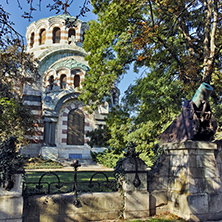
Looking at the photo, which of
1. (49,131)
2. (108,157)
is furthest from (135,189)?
(49,131)

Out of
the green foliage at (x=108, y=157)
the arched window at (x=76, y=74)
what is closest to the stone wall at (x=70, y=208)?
the green foliage at (x=108, y=157)

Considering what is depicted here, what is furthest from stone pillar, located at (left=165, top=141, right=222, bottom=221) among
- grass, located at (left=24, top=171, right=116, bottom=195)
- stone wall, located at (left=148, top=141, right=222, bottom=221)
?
grass, located at (left=24, top=171, right=116, bottom=195)

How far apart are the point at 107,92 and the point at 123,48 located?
7.74 ft

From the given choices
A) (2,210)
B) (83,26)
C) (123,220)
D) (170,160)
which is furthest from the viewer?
(83,26)

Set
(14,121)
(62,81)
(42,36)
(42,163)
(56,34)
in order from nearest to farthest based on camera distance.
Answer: (14,121) < (42,163) < (62,81) < (56,34) < (42,36)

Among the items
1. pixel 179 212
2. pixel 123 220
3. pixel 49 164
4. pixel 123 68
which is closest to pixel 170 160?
pixel 179 212

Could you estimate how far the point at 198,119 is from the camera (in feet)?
19.7

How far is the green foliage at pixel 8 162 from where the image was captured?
16.3 feet

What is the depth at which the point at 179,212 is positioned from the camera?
5.89 meters

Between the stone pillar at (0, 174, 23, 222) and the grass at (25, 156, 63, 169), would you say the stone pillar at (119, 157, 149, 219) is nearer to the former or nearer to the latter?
the stone pillar at (0, 174, 23, 222)

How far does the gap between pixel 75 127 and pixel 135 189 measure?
17.2 m

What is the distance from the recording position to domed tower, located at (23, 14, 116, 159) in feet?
70.2

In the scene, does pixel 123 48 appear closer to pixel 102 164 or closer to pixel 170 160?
pixel 170 160

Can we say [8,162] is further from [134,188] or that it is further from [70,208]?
[134,188]
